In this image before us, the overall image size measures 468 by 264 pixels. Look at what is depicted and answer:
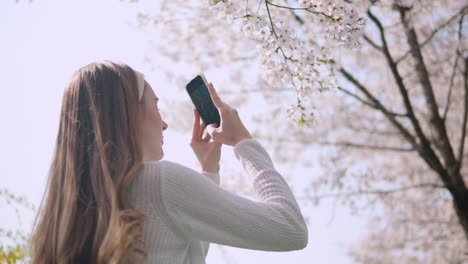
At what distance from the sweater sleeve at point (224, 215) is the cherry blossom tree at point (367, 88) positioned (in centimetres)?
91

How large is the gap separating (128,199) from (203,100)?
19.5 inches

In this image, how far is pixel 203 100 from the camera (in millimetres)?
1309

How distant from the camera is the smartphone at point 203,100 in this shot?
1.28 m

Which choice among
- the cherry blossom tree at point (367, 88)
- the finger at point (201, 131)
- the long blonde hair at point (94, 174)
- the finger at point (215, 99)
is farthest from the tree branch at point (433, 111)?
the long blonde hair at point (94, 174)

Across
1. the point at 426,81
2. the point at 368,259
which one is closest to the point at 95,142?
the point at 426,81

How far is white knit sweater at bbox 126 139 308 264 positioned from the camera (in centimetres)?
87

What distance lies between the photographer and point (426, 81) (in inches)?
162

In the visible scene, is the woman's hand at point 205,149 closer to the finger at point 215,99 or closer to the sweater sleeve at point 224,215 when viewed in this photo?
the finger at point 215,99

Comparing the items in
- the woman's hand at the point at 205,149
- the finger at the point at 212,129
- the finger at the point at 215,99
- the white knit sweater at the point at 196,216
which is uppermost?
the finger at the point at 215,99

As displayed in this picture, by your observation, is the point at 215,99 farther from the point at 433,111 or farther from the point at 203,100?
the point at 433,111

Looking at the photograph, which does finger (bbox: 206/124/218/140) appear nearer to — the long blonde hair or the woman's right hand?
the woman's right hand

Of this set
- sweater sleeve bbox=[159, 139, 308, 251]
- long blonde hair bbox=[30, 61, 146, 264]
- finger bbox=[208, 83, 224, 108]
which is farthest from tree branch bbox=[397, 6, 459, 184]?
long blonde hair bbox=[30, 61, 146, 264]

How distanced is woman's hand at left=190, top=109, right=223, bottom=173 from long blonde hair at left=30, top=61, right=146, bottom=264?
36 centimetres

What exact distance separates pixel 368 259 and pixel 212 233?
26.9 ft
